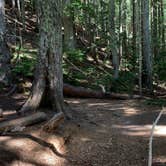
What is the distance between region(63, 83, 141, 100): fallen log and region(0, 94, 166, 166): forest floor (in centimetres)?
339

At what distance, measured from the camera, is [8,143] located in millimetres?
7613

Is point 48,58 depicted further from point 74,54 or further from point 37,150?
point 74,54

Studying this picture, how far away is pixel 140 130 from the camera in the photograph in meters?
10.4

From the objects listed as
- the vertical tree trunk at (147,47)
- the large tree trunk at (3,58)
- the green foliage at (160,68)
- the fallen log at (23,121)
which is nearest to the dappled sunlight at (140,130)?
the fallen log at (23,121)

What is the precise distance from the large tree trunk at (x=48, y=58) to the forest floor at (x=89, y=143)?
861 millimetres

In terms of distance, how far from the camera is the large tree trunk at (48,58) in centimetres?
996

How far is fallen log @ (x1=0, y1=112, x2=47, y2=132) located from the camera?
27.6 ft

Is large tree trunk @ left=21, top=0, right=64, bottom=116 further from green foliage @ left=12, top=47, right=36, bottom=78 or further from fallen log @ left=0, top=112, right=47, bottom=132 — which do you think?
green foliage @ left=12, top=47, right=36, bottom=78

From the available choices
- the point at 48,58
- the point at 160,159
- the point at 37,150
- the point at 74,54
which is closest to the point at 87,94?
the point at 74,54

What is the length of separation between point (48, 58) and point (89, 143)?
8.57ft

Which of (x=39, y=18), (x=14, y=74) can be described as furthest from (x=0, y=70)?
(x=39, y=18)

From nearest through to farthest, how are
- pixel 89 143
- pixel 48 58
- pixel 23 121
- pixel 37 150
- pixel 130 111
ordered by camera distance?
1. pixel 37 150
2. pixel 23 121
3. pixel 89 143
4. pixel 48 58
5. pixel 130 111

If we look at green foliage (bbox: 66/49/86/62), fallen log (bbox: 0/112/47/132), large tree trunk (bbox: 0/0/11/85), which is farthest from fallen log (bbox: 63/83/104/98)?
fallen log (bbox: 0/112/47/132)

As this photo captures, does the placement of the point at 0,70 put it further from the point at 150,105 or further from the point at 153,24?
the point at 153,24
